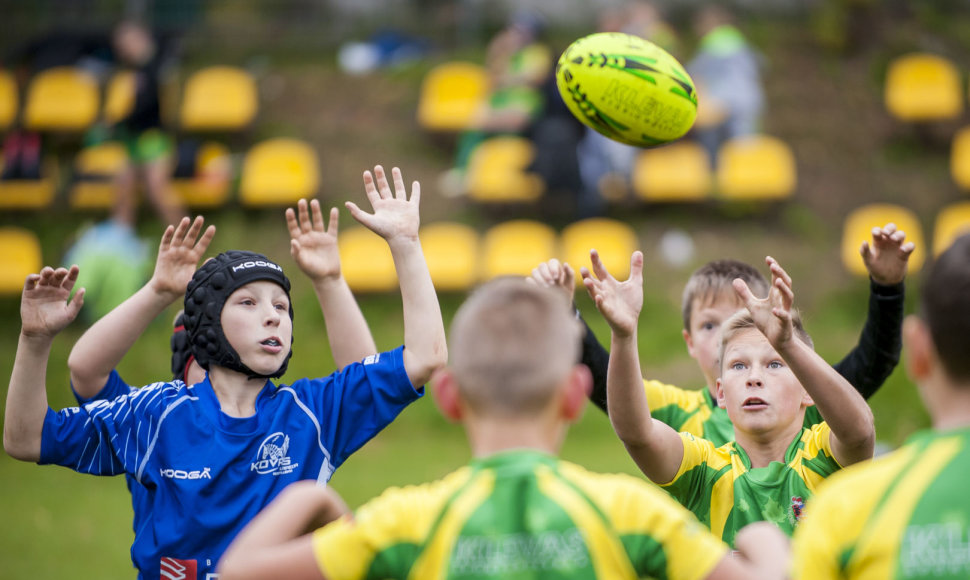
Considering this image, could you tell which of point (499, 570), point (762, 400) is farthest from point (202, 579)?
point (762, 400)

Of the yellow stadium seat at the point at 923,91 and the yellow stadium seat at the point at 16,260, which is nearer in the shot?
the yellow stadium seat at the point at 16,260

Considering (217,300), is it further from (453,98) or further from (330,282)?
(453,98)

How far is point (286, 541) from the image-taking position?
2.42m

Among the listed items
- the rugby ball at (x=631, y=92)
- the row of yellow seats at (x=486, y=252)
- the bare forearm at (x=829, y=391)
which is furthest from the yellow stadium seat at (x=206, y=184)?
the bare forearm at (x=829, y=391)

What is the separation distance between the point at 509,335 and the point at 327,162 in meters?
12.1

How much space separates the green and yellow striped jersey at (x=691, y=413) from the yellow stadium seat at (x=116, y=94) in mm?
10010

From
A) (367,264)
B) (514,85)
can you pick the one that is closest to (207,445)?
(367,264)

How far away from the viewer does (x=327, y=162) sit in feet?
46.3

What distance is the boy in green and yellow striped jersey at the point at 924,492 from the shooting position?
212 centimetres

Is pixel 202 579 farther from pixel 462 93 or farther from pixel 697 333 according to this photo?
pixel 462 93

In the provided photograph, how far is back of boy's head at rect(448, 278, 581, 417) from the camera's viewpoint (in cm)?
236

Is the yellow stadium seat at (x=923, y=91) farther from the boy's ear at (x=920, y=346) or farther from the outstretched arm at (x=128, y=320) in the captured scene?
the boy's ear at (x=920, y=346)

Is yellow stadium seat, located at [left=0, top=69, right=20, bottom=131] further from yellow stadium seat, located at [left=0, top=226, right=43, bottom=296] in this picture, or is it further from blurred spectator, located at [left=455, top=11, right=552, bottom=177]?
blurred spectator, located at [left=455, top=11, right=552, bottom=177]

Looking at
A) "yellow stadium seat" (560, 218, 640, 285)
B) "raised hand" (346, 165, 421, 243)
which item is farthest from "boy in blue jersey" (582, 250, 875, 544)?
"yellow stadium seat" (560, 218, 640, 285)
